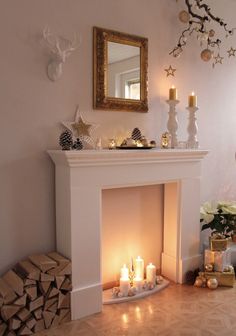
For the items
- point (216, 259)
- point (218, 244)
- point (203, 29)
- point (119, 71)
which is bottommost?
point (216, 259)

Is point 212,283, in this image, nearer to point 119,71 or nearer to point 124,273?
point 124,273

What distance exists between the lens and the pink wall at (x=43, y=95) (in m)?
2.11

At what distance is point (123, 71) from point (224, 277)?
189 centimetres

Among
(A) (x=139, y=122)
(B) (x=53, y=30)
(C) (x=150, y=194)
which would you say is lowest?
(C) (x=150, y=194)

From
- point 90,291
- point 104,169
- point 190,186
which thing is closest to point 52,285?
point 90,291

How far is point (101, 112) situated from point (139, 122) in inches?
15.0

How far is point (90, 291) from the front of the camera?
2248 mm

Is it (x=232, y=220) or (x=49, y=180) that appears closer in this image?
(x=49, y=180)

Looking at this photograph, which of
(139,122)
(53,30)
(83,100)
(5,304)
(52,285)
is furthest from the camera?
(139,122)

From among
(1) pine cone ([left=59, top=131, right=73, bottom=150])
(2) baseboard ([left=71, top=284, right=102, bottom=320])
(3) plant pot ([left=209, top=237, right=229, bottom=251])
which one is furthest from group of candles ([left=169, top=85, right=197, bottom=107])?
(2) baseboard ([left=71, top=284, right=102, bottom=320])

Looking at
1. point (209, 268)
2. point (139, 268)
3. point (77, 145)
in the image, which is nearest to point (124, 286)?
point (139, 268)

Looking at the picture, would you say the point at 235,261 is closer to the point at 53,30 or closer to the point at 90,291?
the point at 90,291

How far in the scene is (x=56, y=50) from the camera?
219cm

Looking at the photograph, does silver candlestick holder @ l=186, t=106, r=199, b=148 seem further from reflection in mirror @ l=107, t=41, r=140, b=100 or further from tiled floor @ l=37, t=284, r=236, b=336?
tiled floor @ l=37, t=284, r=236, b=336
